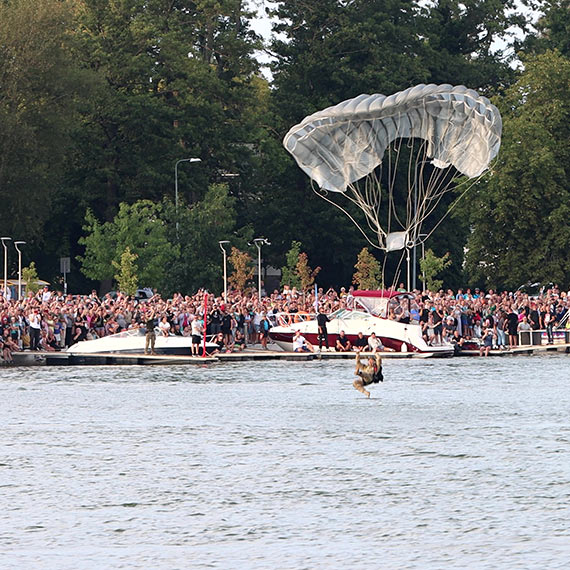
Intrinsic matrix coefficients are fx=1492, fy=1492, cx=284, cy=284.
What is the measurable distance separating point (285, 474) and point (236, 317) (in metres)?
32.5

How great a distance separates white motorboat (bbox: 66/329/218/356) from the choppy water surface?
7061 millimetres

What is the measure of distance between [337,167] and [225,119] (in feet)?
132

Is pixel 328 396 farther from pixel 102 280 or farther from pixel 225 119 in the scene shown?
pixel 225 119

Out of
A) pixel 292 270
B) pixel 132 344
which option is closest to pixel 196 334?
pixel 132 344

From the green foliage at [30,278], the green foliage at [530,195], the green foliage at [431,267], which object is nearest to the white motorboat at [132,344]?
the green foliage at [30,278]

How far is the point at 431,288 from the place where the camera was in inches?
3730

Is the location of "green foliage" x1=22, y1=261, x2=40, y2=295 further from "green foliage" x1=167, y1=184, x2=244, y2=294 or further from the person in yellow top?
the person in yellow top

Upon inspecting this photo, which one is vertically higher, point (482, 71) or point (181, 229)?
point (482, 71)

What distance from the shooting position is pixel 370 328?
5588cm

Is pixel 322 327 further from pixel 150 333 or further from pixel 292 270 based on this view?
pixel 292 270

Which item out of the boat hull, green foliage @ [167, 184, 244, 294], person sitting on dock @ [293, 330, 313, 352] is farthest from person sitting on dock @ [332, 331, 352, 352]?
green foliage @ [167, 184, 244, 294]

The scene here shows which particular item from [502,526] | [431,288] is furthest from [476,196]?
[502,526]

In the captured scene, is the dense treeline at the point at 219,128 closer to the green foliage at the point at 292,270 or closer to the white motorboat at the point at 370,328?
the green foliage at the point at 292,270

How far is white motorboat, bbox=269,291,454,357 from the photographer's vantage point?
5588 centimetres
